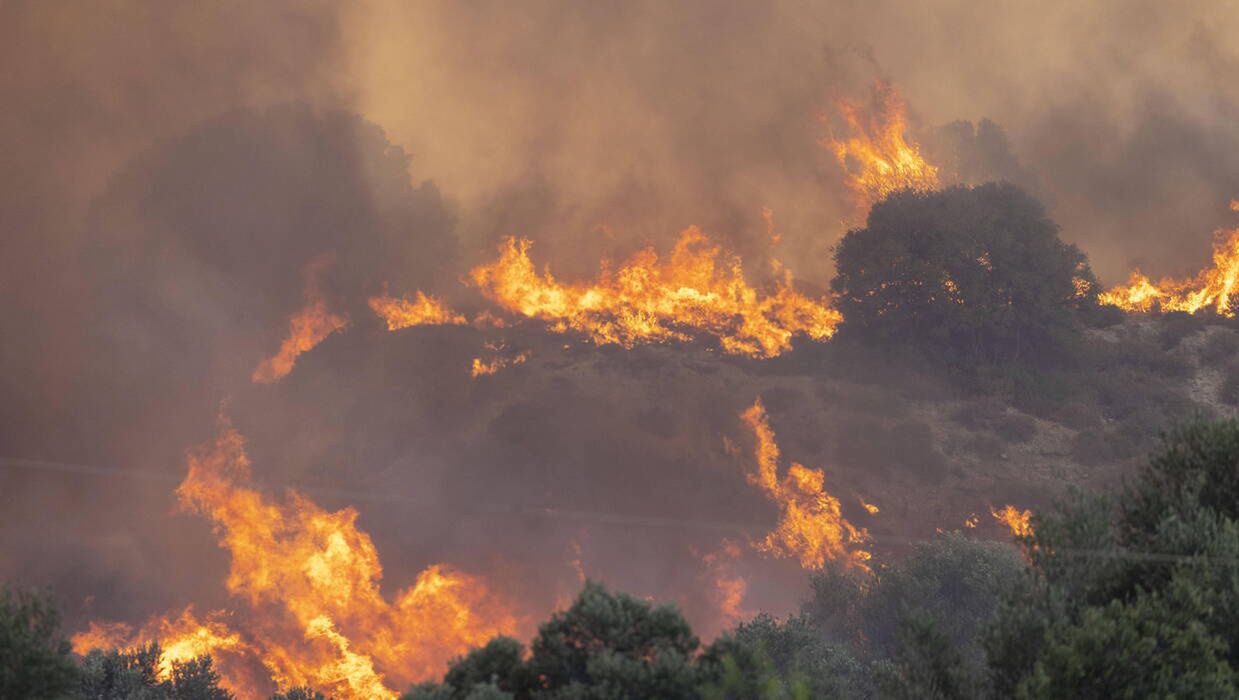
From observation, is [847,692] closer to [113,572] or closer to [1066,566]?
[1066,566]

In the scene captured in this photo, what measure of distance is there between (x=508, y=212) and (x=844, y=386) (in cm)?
3775

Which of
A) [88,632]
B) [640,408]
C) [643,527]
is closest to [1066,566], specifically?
[643,527]

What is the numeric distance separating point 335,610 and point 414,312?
103 ft

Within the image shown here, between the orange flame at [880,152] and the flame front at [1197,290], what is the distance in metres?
A: 19.8

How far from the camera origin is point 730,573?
5625 cm

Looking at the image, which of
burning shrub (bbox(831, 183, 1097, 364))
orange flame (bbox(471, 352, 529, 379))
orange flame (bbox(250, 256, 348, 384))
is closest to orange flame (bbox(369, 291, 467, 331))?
orange flame (bbox(250, 256, 348, 384))

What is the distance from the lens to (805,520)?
196 feet

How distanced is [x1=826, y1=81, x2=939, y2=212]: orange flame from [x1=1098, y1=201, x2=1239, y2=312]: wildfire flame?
1988cm

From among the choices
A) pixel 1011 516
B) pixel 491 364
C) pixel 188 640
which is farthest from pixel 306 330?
pixel 1011 516

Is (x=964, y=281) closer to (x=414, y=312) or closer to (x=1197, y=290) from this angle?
(x=1197, y=290)

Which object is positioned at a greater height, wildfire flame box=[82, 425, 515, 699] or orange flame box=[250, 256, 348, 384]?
orange flame box=[250, 256, 348, 384]

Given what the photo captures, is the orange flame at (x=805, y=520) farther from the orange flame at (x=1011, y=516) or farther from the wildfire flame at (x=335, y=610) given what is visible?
the wildfire flame at (x=335, y=610)

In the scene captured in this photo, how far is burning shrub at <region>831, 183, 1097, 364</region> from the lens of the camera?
7762 centimetres

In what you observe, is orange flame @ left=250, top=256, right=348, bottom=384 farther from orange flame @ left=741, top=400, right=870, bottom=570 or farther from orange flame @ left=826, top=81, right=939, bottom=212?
orange flame @ left=826, top=81, right=939, bottom=212
